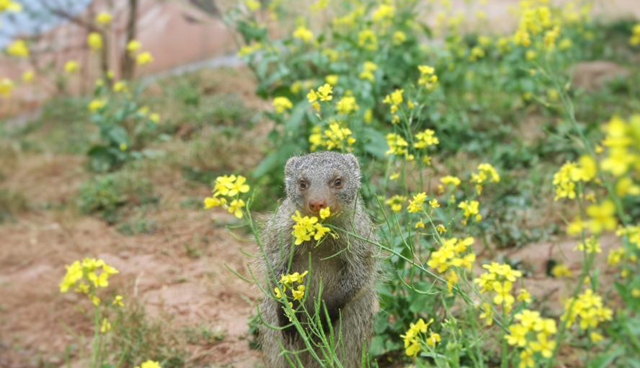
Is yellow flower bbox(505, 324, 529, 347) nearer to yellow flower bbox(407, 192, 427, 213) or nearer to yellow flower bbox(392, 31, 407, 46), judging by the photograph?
yellow flower bbox(407, 192, 427, 213)

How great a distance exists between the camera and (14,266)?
5.46 m

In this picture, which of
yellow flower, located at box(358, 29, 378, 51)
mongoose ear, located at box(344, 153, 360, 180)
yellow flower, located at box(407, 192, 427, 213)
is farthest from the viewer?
yellow flower, located at box(358, 29, 378, 51)

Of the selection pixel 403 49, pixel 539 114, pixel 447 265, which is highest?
pixel 403 49

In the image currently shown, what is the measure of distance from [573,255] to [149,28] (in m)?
9.37

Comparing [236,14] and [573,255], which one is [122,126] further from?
[573,255]

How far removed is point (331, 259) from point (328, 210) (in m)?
0.68

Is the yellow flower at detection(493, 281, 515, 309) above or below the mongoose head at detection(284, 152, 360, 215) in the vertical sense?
below

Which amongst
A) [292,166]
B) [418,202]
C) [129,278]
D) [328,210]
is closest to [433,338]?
[418,202]

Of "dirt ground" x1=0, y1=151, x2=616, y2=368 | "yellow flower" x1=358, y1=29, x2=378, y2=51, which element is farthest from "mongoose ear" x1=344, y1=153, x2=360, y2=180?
"yellow flower" x1=358, y1=29, x2=378, y2=51

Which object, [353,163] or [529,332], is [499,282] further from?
[353,163]

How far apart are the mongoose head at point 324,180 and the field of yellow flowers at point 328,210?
5.1 inches

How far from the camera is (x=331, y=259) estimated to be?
333cm

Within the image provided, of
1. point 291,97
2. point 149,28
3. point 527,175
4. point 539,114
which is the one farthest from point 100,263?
point 149,28

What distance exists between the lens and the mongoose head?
3.11 m
